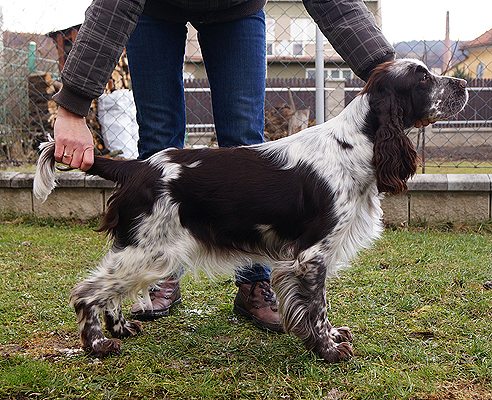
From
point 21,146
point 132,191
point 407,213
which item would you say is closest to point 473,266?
point 407,213

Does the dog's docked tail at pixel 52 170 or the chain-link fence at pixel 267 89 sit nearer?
the dog's docked tail at pixel 52 170

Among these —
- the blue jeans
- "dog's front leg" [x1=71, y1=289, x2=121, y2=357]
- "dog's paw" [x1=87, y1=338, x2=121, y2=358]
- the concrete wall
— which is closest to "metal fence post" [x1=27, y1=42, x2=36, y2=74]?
the concrete wall

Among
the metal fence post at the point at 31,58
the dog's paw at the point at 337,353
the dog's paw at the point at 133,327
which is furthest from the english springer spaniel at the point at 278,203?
the metal fence post at the point at 31,58

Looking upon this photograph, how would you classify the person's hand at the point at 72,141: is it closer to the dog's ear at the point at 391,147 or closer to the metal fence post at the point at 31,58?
the dog's ear at the point at 391,147

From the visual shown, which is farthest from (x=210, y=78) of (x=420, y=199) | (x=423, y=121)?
(x=420, y=199)

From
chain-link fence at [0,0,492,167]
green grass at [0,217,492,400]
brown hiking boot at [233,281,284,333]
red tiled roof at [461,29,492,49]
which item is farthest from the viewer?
chain-link fence at [0,0,492,167]

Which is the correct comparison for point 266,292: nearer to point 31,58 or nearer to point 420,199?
point 420,199

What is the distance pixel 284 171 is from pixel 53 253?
2621 mm

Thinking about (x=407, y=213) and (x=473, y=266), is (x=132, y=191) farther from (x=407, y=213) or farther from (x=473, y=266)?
(x=407, y=213)

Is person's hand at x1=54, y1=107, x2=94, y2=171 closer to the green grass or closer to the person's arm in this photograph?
the person's arm

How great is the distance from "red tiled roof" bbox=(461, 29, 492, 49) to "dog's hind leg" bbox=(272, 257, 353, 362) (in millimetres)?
4011

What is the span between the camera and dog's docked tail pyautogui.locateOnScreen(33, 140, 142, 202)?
218 centimetres

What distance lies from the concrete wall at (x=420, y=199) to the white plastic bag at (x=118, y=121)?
199cm

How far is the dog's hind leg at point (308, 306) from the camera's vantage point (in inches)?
85.7
